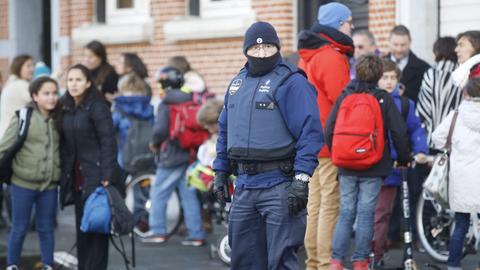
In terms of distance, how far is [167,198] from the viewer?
1277 cm

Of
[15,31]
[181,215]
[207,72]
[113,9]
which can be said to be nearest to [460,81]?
[181,215]

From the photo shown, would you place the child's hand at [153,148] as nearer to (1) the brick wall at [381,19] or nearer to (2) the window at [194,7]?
(1) the brick wall at [381,19]

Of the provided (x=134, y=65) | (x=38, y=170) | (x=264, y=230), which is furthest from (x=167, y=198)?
(x=264, y=230)

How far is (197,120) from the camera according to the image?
12.2m

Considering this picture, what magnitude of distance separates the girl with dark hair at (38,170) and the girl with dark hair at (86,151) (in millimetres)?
198

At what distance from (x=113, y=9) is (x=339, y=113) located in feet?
27.8

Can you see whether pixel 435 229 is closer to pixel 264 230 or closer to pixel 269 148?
pixel 264 230

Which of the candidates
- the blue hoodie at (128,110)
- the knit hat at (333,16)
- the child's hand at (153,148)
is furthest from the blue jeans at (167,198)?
the knit hat at (333,16)

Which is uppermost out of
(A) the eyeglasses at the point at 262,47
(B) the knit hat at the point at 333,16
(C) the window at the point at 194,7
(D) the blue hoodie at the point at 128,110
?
(C) the window at the point at 194,7

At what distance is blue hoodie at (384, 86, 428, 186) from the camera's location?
10.3 meters

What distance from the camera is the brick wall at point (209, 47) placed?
14875 mm

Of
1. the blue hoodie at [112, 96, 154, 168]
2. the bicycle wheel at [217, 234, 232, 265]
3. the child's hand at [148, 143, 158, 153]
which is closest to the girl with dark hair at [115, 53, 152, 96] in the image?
the blue hoodie at [112, 96, 154, 168]

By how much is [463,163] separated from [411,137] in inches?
30.4

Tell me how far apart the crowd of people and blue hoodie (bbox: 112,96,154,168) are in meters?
1.72
